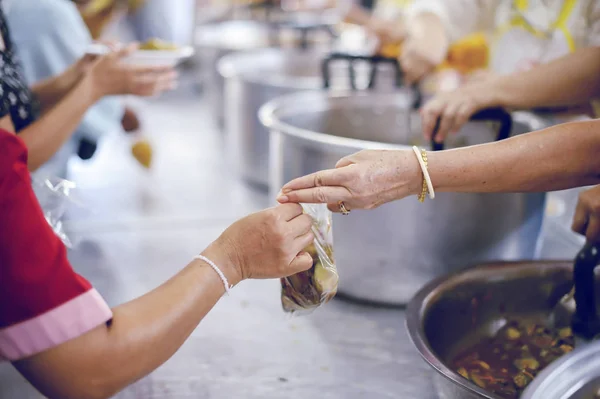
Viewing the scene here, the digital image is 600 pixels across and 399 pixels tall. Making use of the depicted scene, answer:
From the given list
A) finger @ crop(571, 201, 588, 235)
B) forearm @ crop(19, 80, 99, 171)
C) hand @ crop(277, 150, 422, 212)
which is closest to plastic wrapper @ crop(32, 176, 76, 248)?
forearm @ crop(19, 80, 99, 171)

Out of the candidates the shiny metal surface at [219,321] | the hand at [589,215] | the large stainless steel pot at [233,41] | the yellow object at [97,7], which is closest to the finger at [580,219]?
the hand at [589,215]

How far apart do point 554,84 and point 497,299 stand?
1.45ft

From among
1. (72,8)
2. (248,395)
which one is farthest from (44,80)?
(248,395)

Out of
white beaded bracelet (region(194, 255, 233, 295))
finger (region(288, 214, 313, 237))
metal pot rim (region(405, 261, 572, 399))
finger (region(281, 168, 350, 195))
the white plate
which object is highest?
the white plate

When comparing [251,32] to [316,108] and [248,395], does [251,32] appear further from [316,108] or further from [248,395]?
[248,395]

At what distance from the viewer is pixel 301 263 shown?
0.79m

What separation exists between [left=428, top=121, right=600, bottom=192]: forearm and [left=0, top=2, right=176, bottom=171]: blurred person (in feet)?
2.69

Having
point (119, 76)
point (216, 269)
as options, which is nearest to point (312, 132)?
point (119, 76)

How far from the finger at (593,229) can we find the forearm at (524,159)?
0.11 m

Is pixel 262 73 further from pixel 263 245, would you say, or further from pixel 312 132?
pixel 263 245

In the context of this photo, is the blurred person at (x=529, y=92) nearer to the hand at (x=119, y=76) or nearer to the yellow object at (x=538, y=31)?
the yellow object at (x=538, y=31)

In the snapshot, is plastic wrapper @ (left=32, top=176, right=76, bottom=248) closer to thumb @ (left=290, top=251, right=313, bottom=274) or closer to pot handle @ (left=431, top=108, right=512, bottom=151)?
thumb @ (left=290, top=251, right=313, bottom=274)

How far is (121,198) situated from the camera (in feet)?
6.20

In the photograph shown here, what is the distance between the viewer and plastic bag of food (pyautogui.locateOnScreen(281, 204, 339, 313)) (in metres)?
0.86
